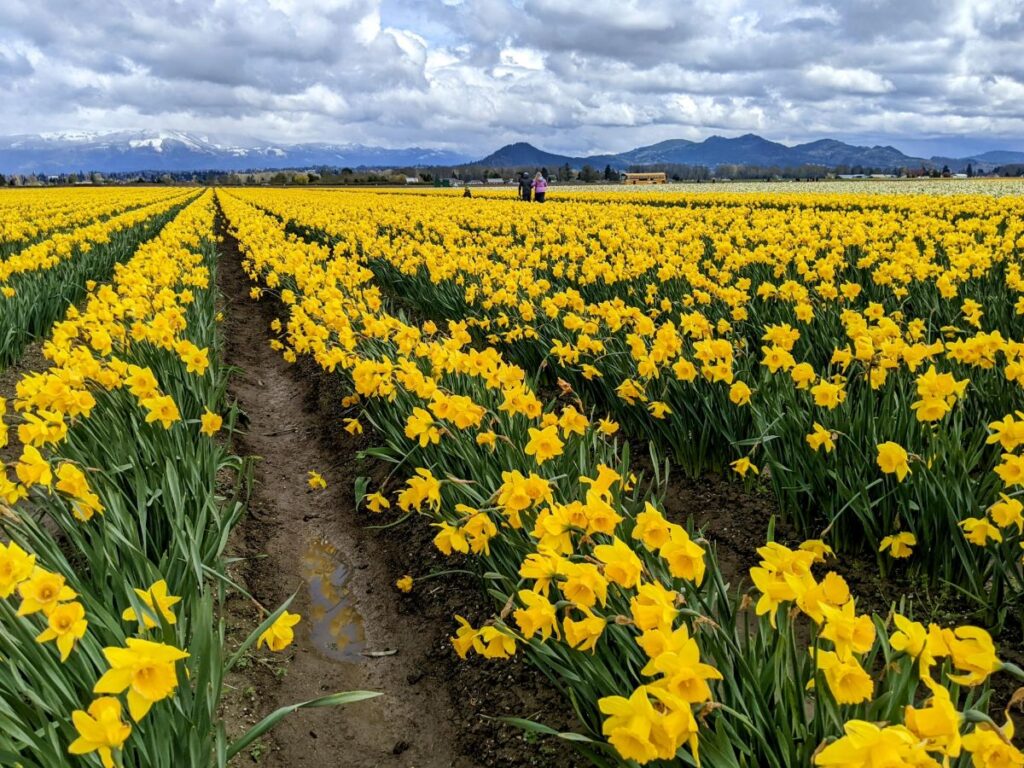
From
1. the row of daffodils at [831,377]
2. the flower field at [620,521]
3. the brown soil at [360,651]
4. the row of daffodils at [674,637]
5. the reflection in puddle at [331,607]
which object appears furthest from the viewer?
the reflection in puddle at [331,607]

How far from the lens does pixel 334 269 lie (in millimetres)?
8320

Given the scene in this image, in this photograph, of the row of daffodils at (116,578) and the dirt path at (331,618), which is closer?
the row of daffodils at (116,578)

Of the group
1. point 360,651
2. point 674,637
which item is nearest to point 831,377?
point 360,651

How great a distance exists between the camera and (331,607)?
4.03 m

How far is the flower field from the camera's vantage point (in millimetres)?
1663

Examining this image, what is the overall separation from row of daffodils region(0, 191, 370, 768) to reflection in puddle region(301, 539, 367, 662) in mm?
604

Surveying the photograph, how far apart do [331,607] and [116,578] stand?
5.27 feet

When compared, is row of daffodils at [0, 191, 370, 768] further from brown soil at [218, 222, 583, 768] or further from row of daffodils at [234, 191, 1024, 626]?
row of daffodils at [234, 191, 1024, 626]

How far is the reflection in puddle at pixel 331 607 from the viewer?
3.68 metres

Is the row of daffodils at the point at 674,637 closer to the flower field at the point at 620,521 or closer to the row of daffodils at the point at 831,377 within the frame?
the flower field at the point at 620,521

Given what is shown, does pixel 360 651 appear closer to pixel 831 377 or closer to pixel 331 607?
pixel 331 607

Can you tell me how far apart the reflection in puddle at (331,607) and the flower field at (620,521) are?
A: 278mm

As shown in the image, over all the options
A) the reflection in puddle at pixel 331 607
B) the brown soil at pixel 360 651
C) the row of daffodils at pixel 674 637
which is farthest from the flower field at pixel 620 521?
the reflection in puddle at pixel 331 607

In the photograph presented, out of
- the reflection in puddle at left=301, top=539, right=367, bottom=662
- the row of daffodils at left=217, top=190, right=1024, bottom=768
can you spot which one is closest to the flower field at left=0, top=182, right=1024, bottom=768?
the row of daffodils at left=217, top=190, right=1024, bottom=768
